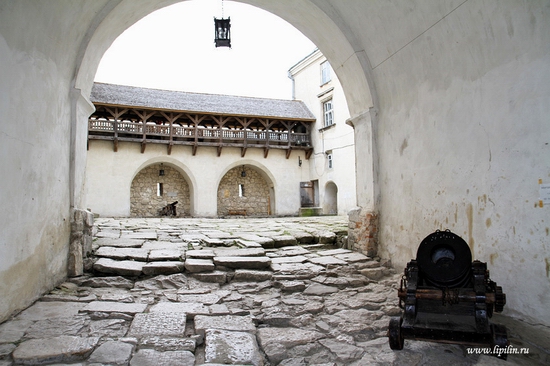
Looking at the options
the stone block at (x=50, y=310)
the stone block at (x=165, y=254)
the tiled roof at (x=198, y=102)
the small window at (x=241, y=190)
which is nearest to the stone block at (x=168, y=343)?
the stone block at (x=50, y=310)

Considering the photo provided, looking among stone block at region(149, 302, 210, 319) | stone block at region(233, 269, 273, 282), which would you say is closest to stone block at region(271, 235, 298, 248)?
stone block at region(233, 269, 273, 282)

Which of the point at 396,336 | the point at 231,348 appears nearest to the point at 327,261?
the point at 396,336

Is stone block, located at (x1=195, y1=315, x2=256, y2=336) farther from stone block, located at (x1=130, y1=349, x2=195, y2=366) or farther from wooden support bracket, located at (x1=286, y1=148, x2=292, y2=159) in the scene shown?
wooden support bracket, located at (x1=286, y1=148, x2=292, y2=159)

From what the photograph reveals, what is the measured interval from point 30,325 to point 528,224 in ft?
13.8

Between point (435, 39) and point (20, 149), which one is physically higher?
point (435, 39)

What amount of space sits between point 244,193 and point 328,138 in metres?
6.05

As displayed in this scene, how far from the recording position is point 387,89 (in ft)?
16.9

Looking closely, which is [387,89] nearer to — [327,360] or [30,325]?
[327,360]

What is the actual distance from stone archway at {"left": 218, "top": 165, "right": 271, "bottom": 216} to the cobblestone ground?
15.3m

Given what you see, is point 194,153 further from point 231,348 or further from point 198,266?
point 231,348

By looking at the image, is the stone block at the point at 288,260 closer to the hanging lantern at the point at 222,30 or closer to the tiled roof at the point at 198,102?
the hanging lantern at the point at 222,30

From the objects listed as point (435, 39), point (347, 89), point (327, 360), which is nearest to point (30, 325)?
point (327, 360)

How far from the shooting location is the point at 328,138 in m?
19.2

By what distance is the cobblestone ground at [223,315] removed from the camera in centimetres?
259
